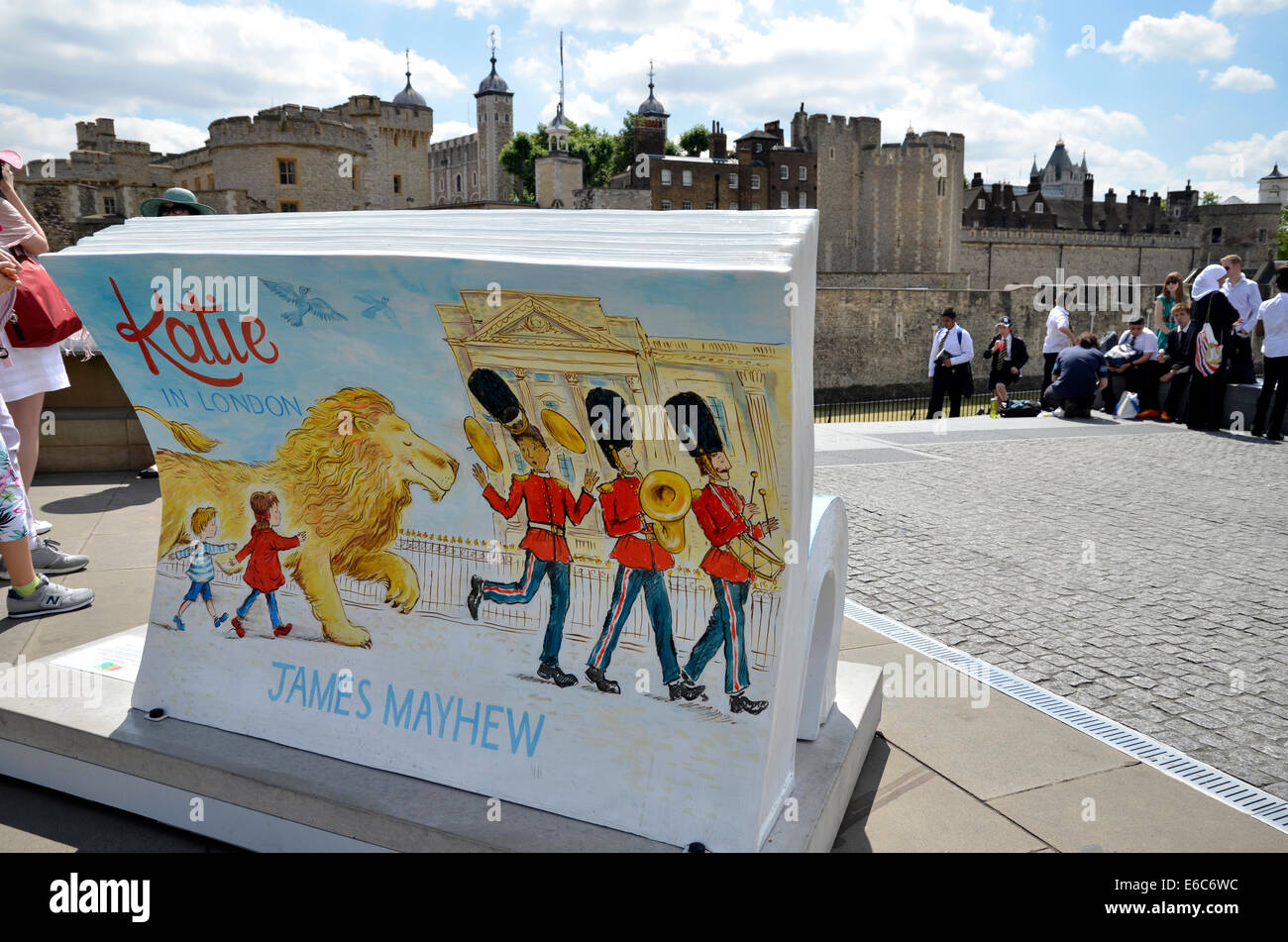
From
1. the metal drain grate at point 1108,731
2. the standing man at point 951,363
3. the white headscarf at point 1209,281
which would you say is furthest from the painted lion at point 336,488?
Answer: the white headscarf at point 1209,281

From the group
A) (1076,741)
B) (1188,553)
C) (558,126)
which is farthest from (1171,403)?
(558,126)

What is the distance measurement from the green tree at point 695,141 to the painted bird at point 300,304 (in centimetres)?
7795

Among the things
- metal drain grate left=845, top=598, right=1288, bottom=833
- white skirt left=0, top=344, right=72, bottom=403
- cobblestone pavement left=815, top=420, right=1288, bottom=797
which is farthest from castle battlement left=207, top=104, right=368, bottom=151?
metal drain grate left=845, top=598, right=1288, bottom=833

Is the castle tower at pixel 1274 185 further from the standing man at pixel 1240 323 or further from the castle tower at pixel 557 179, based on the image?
the standing man at pixel 1240 323

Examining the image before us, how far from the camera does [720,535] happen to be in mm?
2332

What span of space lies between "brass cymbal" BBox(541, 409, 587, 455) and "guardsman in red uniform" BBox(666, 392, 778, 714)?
269 millimetres

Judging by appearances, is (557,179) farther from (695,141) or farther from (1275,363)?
(1275,363)

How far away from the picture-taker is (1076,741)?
3.55m

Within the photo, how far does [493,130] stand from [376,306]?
83.8m

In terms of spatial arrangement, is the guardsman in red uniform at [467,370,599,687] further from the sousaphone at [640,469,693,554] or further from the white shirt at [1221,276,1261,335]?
the white shirt at [1221,276,1261,335]

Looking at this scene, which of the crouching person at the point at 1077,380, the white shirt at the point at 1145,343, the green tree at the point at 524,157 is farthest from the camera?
the green tree at the point at 524,157

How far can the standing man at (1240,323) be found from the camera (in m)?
12.3

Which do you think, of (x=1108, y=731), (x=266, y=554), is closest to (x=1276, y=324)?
(x=1108, y=731)
